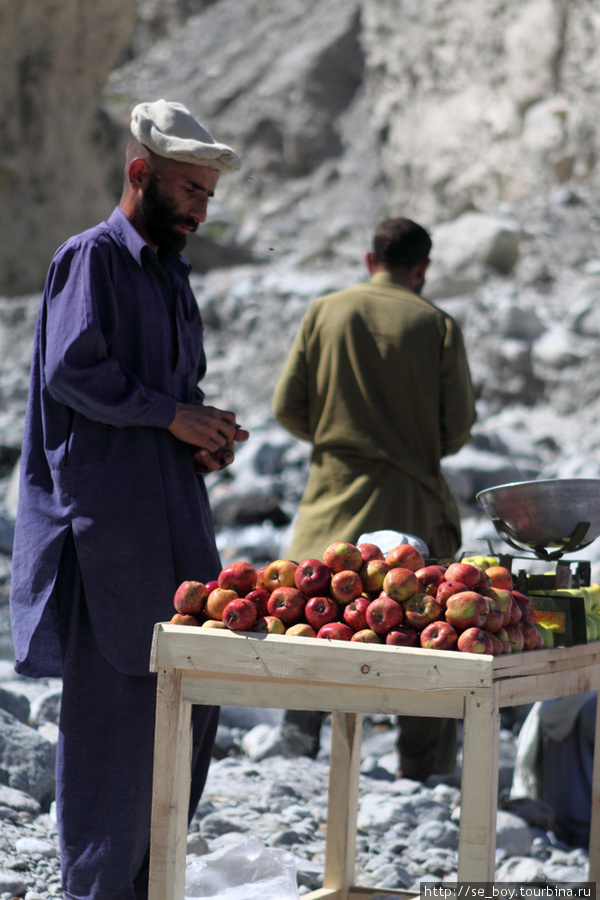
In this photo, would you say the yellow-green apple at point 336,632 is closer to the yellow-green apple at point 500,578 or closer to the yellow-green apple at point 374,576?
the yellow-green apple at point 374,576

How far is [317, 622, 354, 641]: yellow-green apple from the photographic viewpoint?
7.07 feet

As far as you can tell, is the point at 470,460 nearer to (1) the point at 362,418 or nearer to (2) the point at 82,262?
(1) the point at 362,418

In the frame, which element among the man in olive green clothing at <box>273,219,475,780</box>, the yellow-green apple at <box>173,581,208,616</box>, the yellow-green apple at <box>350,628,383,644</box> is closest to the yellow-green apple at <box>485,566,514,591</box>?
the yellow-green apple at <box>350,628,383,644</box>

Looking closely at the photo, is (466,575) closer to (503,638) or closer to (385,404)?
(503,638)

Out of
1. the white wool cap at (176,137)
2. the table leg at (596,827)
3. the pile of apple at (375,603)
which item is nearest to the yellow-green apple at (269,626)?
the pile of apple at (375,603)

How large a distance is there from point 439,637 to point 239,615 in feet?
1.26

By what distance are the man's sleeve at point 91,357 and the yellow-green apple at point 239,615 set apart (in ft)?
1.76

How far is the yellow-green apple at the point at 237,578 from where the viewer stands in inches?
89.7

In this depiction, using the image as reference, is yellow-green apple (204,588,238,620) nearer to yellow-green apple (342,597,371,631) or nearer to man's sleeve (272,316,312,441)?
yellow-green apple (342,597,371,631)

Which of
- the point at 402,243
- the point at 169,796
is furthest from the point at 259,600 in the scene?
the point at 402,243

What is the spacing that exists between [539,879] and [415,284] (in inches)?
76.2

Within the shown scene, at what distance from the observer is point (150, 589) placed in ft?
8.27

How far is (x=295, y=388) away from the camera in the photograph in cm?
390

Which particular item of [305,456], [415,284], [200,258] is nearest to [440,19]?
[200,258]
